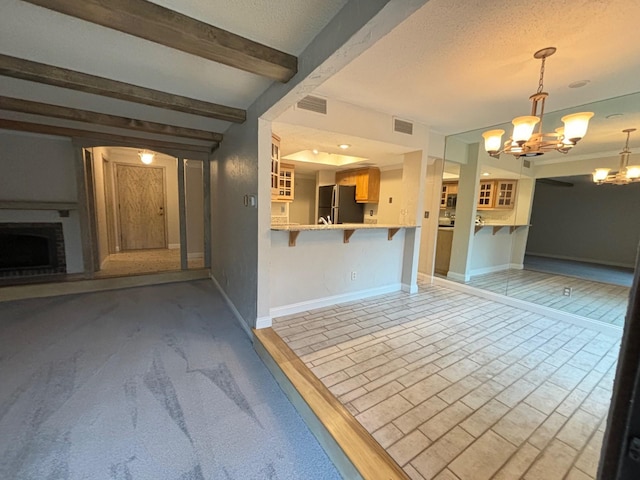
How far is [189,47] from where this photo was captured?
160 cm

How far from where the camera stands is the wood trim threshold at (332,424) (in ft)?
4.54

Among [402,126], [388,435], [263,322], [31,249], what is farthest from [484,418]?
[31,249]

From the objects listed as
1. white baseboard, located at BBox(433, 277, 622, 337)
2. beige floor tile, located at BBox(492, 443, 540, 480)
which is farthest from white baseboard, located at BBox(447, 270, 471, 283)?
beige floor tile, located at BBox(492, 443, 540, 480)

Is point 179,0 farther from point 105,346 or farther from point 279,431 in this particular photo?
point 105,346

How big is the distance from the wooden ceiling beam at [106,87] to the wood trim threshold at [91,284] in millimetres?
3122

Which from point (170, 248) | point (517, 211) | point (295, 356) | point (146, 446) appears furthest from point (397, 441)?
point (170, 248)

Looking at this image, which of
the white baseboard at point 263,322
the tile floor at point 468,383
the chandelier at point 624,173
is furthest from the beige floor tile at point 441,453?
the chandelier at point 624,173

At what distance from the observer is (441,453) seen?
1482mm

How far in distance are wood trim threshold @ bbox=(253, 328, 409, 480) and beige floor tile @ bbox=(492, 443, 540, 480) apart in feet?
1.74

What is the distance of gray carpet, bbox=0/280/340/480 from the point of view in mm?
1494

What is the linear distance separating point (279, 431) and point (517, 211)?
16.9ft

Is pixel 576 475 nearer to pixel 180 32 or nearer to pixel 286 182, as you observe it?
pixel 180 32

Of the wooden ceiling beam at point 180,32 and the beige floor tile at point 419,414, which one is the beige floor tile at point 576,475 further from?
the wooden ceiling beam at point 180,32

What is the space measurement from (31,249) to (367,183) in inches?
227
